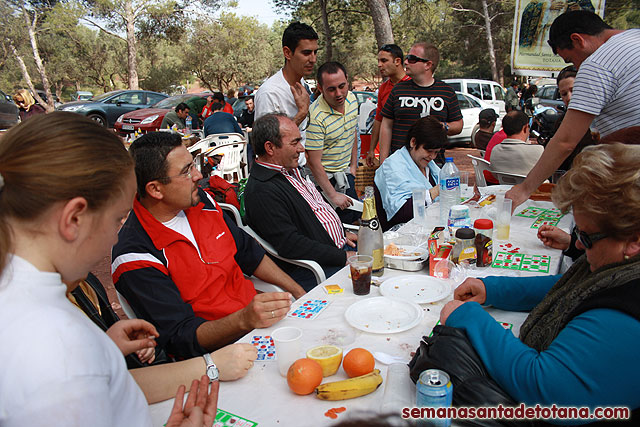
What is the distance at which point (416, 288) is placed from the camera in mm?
2047

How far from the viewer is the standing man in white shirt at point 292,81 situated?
401 cm

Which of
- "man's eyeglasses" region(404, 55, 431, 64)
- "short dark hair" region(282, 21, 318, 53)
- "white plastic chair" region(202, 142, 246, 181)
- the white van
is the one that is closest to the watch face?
"short dark hair" region(282, 21, 318, 53)

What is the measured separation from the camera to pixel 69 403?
77cm

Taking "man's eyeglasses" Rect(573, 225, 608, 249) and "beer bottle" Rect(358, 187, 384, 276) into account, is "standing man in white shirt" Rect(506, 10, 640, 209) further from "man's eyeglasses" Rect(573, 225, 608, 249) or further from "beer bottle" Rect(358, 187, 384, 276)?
"man's eyeglasses" Rect(573, 225, 608, 249)

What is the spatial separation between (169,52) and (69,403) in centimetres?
4428

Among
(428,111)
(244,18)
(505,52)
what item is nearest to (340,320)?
(428,111)

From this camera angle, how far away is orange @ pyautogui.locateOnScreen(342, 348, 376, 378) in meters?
1.38

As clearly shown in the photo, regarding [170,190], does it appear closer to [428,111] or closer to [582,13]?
[582,13]

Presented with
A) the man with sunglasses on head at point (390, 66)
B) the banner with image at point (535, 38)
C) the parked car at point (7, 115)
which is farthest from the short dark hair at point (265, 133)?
the parked car at point (7, 115)

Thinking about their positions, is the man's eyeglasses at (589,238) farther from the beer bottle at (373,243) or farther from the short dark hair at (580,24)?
the short dark hair at (580,24)

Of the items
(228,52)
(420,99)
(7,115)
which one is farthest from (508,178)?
(228,52)

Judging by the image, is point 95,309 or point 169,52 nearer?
point 95,309

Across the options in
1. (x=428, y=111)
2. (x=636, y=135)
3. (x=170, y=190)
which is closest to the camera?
(x=170, y=190)

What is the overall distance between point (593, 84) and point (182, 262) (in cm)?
272
